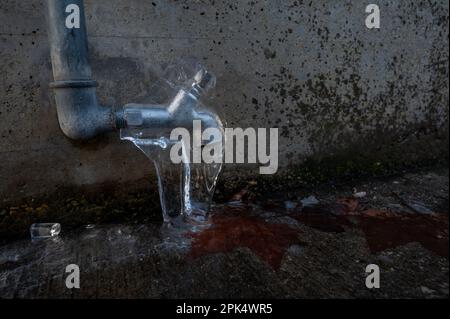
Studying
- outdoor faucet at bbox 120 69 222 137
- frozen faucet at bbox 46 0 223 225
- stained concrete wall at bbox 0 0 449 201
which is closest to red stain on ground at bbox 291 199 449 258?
stained concrete wall at bbox 0 0 449 201

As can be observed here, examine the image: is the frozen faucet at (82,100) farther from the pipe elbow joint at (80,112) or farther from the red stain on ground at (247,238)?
the red stain on ground at (247,238)

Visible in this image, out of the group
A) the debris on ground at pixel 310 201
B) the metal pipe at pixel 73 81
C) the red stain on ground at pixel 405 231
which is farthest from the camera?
the debris on ground at pixel 310 201

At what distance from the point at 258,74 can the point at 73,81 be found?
3.85ft

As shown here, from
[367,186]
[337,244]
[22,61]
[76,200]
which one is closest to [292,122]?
[367,186]

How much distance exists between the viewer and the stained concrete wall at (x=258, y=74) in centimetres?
195

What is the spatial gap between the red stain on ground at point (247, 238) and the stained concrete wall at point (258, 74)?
2.00 ft

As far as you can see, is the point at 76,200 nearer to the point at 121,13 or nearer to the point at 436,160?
the point at 121,13

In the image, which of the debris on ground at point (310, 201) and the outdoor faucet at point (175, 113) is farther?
the debris on ground at point (310, 201)

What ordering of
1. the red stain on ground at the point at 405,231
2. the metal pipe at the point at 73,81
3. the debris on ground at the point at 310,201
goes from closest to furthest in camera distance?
the metal pipe at the point at 73,81
the red stain on ground at the point at 405,231
the debris on ground at the point at 310,201

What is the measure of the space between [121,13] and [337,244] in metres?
1.78

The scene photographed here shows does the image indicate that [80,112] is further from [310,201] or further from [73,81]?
[310,201]

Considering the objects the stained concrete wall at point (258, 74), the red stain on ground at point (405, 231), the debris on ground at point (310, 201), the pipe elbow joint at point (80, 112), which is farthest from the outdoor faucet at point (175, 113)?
the red stain on ground at point (405, 231)

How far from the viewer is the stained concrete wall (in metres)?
1.95

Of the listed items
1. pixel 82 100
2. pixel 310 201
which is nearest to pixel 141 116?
pixel 82 100
